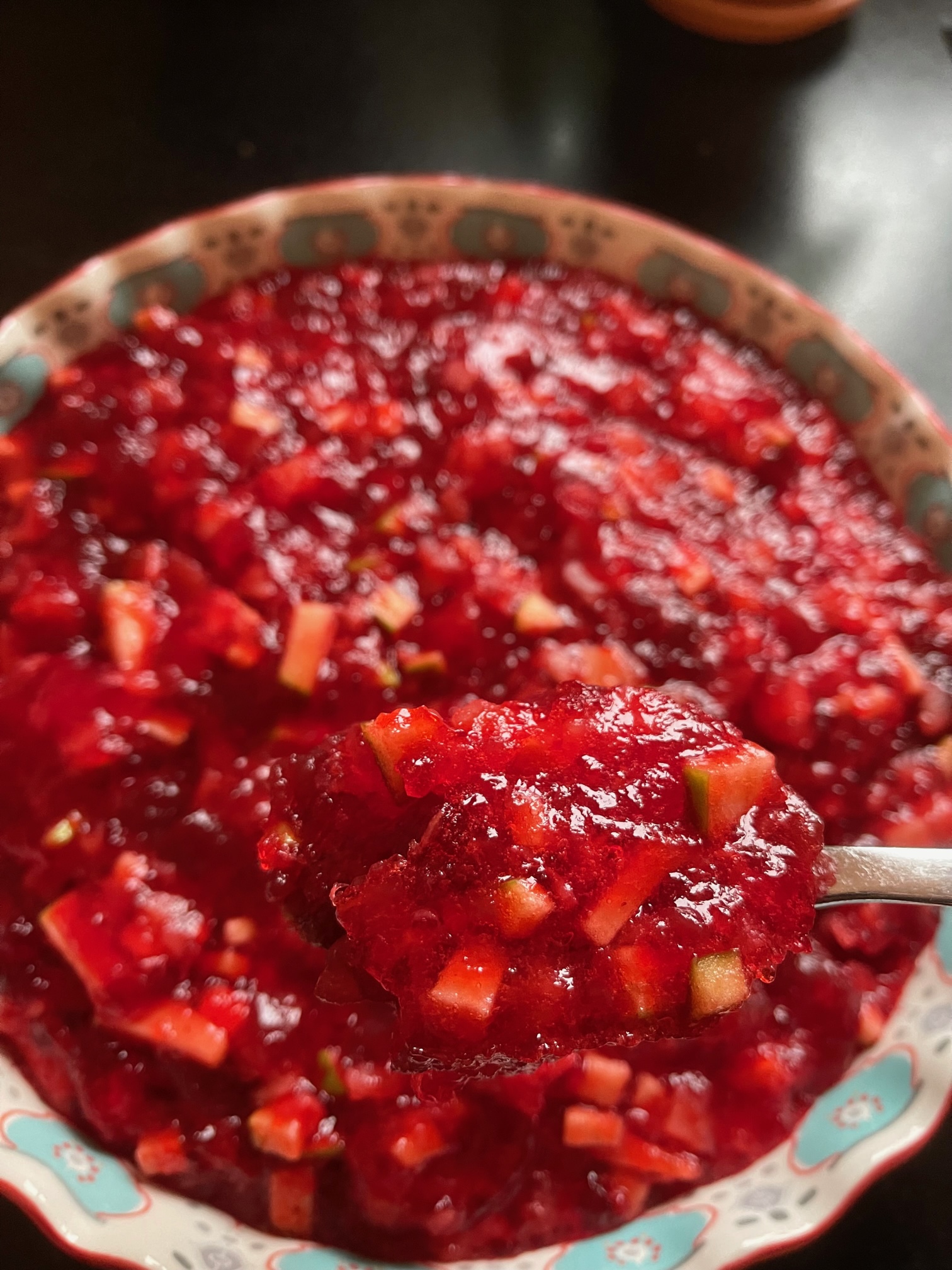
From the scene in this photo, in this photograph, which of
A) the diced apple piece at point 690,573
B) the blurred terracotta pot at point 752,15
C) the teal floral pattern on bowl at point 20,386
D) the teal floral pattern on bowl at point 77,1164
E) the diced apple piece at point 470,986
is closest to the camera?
the diced apple piece at point 470,986

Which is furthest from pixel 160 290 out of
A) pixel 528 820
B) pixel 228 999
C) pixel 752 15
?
pixel 752 15

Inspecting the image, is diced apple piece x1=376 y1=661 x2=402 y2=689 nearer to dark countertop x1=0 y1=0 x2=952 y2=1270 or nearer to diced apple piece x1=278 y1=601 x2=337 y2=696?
diced apple piece x1=278 y1=601 x2=337 y2=696

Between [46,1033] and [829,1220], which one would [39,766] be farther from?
[829,1220]

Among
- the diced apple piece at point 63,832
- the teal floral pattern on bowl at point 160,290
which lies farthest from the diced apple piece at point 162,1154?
the teal floral pattern on bowl at point 160,290

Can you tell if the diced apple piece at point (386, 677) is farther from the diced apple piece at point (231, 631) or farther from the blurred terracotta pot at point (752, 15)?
the blurred terracotta pot at point (752, 15)

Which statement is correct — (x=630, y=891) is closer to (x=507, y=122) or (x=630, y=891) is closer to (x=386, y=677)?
(x=386, y=677)

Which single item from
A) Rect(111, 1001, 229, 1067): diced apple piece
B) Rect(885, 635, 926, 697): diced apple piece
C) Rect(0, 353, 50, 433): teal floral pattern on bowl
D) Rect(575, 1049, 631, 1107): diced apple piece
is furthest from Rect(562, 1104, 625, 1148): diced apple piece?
Rect(0, 353, 50, 433): teal floral pattern on bowl
